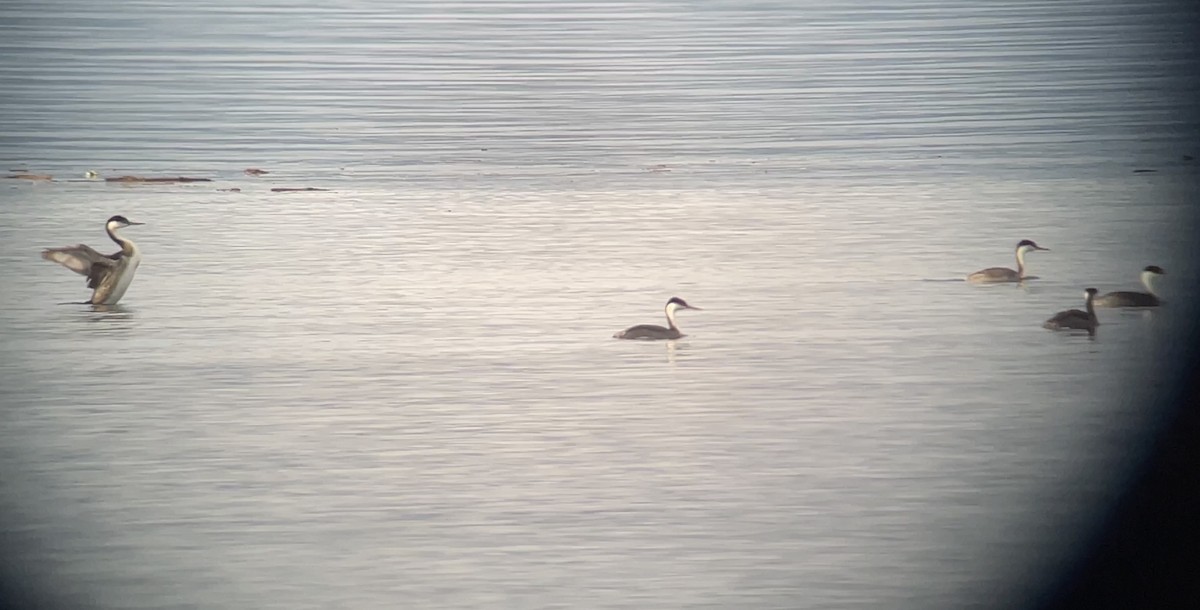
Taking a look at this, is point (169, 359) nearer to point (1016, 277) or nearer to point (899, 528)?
point (899, 528)

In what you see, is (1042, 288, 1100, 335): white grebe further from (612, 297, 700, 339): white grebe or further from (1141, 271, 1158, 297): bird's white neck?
(612, 297, 700, 339): white grebe

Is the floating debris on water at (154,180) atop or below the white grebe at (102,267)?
atop

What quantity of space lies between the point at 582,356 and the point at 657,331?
337 mm

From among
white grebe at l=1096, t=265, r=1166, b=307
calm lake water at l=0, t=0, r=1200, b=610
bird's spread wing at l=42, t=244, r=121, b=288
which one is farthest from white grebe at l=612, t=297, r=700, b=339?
bird's spread wing at l=42, t=244, r=121, b=288

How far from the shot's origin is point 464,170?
396 inches

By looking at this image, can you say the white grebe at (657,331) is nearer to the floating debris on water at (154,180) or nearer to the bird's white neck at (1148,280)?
the bird's white neck at (1148,280)

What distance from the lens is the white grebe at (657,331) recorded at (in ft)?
18.7

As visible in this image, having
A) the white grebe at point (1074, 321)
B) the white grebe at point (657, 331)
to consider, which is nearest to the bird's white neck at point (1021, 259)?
the white grebe at point (1074, 321)

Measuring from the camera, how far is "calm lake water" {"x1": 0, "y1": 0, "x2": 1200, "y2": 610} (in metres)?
3.82

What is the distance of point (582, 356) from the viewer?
5.51 metres

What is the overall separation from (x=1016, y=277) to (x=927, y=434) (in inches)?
82.8

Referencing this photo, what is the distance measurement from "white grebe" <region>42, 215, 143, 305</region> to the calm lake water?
9cm

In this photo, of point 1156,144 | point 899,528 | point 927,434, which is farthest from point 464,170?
point 899,528

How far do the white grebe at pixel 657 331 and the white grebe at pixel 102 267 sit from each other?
182 cm
